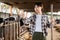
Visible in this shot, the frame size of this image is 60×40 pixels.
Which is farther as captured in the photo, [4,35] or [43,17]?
[4,35]

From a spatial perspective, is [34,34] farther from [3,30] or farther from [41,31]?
[3,30]

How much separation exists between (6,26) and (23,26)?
4651 mm

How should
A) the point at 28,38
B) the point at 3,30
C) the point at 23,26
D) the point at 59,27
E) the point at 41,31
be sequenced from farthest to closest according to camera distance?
the point at 59,27, the point at 23,26, the point at 28,38, the point at 3,30, the point at 41,31

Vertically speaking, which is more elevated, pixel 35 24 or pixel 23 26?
pixel 35 24

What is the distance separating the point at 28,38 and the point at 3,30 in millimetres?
1857

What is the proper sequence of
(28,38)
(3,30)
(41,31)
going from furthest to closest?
(28,38) < (3,30) < (41,31)

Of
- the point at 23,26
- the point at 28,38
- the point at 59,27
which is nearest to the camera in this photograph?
the point at 28,38

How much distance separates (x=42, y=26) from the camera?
2.70 meters

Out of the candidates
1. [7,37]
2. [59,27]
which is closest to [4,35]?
[7,37]

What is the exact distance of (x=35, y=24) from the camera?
2705 millimetres

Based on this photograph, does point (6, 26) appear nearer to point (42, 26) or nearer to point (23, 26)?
point (42, 26)

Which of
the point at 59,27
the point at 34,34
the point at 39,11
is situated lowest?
the point at 59,27

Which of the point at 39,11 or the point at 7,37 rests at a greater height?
the point at 39,11

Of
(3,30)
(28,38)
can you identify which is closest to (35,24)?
(3,30)
